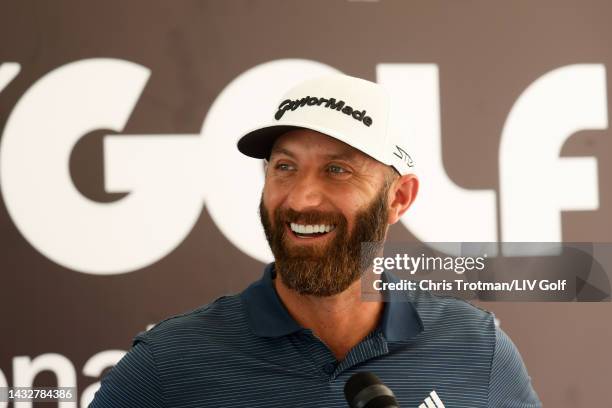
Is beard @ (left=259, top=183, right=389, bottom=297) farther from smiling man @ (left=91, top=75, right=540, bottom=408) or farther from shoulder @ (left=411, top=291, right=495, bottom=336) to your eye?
shoulder @ (left=411, top=291, right=495, bottom=336)

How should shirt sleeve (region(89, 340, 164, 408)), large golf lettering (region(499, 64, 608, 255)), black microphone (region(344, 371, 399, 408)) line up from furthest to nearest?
large golf lettering (region(499, 64, 608, 255)), shirt sleeve (region(89, 340, 164, 408)), black microphone (region(344, 371, 399, 408))

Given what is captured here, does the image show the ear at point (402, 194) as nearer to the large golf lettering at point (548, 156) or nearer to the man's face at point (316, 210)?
the man's face at point (316, 210)

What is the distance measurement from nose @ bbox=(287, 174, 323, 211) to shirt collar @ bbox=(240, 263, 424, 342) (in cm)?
17

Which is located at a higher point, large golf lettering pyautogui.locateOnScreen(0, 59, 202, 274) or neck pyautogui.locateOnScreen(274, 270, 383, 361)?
large golf lettering pyautogui.locateOnScreen(0, 59, 202, 274)

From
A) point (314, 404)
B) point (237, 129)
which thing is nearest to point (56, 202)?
point (237, 129)

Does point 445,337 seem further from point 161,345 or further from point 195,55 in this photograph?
point 195,55

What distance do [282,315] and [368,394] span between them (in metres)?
0.55

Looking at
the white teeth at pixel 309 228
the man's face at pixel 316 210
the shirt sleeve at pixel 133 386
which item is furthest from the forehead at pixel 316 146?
the shirt sleeve at pixel 133 386

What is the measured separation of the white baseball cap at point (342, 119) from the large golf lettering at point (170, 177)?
2.85ft

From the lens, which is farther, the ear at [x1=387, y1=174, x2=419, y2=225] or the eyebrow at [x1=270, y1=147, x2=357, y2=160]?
the ear at [x1=387, y1=174, x2=419, y2=225]

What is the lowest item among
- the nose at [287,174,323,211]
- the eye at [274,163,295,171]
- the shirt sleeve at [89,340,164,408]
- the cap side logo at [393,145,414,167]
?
the shirt sleeve at [89,340,164,408]

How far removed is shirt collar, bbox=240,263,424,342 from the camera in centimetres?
135

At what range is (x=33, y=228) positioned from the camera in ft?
7.41

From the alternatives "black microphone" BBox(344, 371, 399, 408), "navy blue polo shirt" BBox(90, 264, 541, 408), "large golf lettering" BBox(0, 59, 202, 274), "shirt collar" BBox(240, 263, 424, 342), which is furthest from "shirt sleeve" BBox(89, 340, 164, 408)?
"large golf lettering" BBox(0, 59, 202, 274)
